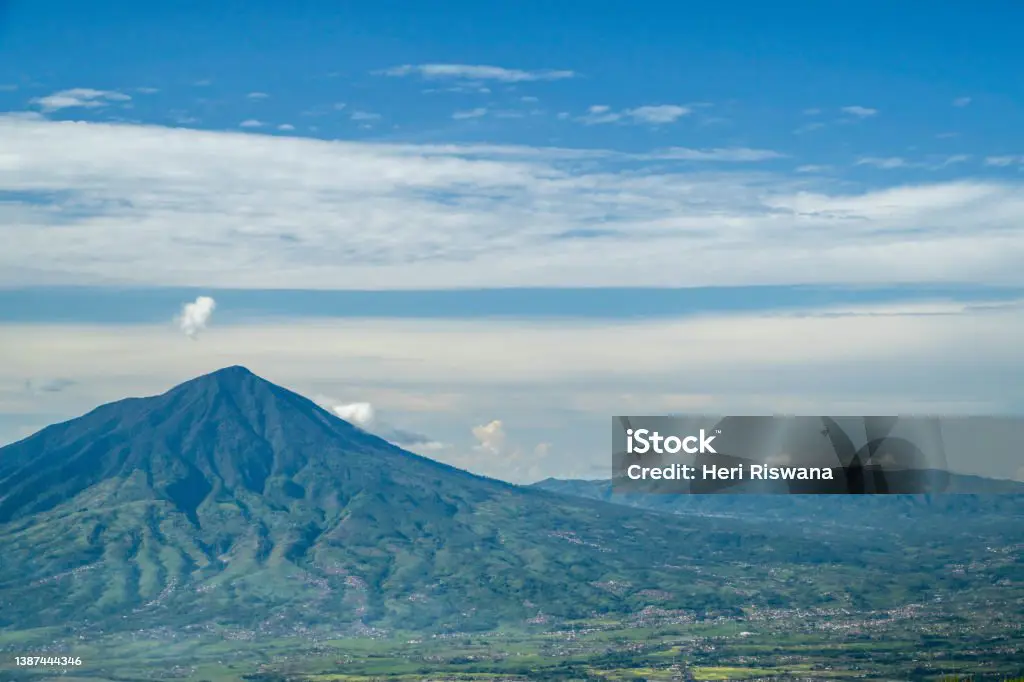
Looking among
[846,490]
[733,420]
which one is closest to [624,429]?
[733,420]

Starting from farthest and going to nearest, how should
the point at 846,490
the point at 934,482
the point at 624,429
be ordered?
the point at 934,482
the point at 846,490
the point at 624,429

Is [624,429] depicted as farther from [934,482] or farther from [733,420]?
[934,482]

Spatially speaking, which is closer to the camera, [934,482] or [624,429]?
[624,429]

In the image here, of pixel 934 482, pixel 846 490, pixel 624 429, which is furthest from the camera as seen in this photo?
pixel 934 482

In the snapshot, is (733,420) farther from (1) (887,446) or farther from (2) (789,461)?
(1) (887,446)

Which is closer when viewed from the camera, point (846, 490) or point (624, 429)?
point (624, 429)

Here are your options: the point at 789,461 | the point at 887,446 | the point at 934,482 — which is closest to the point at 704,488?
the point at 789,461

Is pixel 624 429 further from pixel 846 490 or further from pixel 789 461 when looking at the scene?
pixel 846 490
